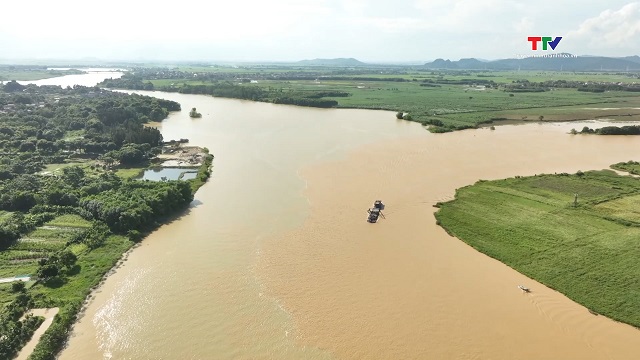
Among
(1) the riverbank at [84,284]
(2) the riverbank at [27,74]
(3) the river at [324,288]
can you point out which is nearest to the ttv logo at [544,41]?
(3) the river at [324,288]

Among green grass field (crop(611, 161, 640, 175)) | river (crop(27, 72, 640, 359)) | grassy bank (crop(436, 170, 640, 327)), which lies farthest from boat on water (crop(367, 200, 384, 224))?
green grass field (crop(611, 161, 640, 175))

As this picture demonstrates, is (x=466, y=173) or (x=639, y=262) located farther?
(x=466, y=173)

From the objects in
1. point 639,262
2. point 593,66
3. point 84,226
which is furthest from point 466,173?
point 593,66

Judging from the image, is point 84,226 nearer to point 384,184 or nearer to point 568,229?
point 384,184

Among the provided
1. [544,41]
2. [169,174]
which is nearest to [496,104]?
[544,41]

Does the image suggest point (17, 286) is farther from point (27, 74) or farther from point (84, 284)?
point (27, 74)

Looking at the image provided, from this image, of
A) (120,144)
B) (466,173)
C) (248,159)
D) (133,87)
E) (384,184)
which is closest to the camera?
(384,184)

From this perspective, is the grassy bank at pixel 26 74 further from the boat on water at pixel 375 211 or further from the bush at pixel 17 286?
the boat on water at pixel 375 211
